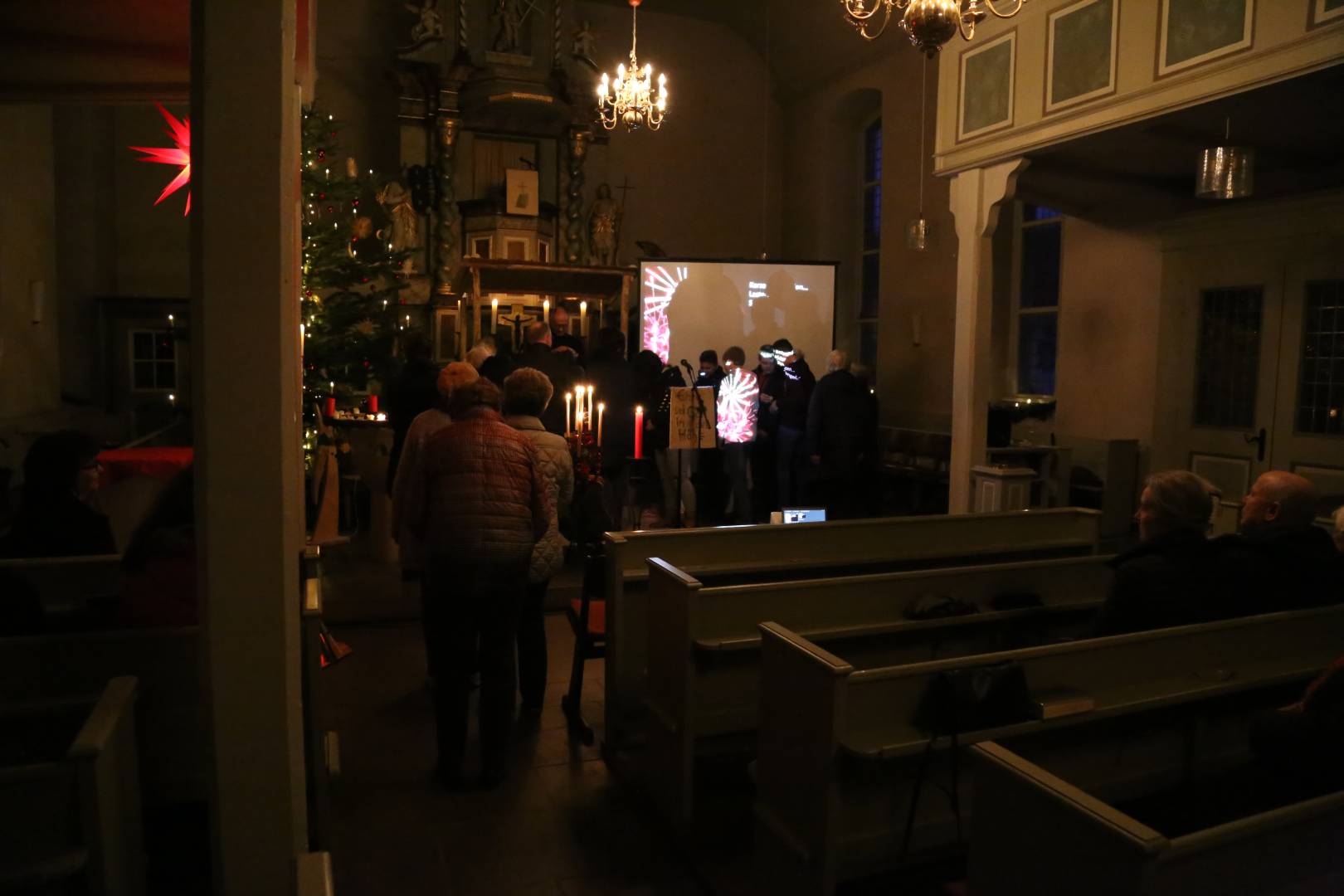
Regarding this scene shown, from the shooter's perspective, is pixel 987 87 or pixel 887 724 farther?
pixel 987 87

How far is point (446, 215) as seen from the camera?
11.1m

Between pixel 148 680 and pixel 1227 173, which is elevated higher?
pixel 1227 173

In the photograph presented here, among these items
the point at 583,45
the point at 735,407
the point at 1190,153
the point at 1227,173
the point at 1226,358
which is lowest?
the point at 735,407

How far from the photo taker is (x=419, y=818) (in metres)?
3.25

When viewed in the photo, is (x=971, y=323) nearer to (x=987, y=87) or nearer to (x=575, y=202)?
(x=987, y=87)

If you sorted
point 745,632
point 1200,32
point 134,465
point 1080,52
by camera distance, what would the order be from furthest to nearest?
point 134,465 → point 1080,52 → point 1200,32 → point 745,632

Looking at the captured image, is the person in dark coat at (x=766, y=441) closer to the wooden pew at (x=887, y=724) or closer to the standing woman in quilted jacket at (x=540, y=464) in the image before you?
the standing woman in quilted jacket at (x=540, y=464)

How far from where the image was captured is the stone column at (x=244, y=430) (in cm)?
161

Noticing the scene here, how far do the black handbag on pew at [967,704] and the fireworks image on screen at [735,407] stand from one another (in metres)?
5.35

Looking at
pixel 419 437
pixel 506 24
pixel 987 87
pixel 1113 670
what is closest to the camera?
pixel 1113 670

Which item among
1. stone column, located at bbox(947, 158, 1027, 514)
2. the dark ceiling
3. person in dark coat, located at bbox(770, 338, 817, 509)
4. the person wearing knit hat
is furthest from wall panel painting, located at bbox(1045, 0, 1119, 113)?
the person wearing knit hat

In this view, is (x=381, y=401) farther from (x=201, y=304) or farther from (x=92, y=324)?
(x=201, y=304)

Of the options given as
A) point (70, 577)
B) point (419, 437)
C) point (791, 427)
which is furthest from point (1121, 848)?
point (791, 427)

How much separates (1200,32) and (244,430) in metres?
5.03
